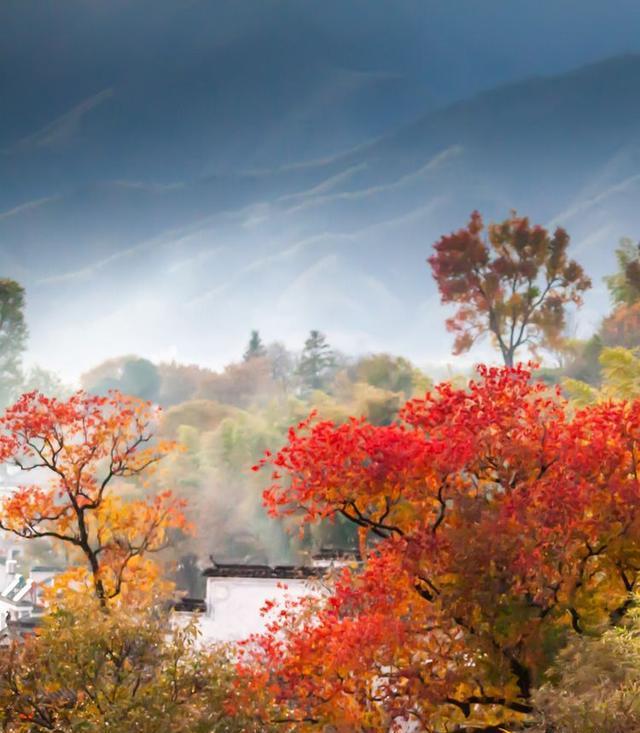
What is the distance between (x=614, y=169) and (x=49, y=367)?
21.1 metres

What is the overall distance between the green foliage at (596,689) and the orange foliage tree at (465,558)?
0.59 metres

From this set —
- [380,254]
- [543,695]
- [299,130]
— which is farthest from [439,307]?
[543,695]

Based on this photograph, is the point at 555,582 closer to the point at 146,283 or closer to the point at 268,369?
the point at 268,369

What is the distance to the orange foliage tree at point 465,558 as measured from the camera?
6.75 meters

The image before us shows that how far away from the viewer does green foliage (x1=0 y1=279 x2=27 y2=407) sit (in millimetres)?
31422

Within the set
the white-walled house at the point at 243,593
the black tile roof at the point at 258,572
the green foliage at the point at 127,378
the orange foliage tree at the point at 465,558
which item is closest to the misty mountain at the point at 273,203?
the green foliage at the point at 127,378

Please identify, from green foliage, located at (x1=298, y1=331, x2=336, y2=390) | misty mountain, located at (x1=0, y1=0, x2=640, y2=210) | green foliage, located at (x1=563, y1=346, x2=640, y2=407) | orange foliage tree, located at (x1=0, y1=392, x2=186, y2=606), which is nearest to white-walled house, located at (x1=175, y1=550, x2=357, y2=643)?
orange foliage tree, located at (x1=0, y1=392, x2=186, y2=606)

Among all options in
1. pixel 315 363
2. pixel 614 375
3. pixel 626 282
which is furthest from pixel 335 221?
pixel 614 375

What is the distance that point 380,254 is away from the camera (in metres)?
35.1

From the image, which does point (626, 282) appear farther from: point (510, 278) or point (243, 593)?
point (243, 593)

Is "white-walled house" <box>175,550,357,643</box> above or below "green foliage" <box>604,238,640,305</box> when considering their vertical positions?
below

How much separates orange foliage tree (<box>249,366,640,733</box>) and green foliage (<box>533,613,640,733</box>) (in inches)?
23.3

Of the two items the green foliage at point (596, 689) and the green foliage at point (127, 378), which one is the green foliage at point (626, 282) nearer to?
the green foliage at point (127, 378)

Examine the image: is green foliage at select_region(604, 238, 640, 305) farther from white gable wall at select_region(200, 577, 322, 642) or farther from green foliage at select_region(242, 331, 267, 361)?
white gable wall at select_region(200, 577, 322, 642)
